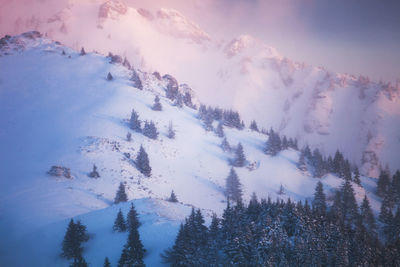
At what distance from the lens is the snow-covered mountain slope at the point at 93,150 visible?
42.4 metres

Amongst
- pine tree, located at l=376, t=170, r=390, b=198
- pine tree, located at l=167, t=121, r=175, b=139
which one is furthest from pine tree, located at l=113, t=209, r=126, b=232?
pine tree, located at l=376, t=170, r=390, b=198

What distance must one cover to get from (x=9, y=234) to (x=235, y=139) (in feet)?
234

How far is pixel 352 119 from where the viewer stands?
200 m

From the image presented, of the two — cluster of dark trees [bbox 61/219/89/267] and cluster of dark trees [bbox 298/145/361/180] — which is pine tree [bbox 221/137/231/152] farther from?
cluster of dark trees [bbox 61/219/89/267]

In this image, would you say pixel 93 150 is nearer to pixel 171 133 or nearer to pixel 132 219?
pixel 171 133

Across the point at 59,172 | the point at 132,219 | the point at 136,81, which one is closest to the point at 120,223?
the point at 132,219

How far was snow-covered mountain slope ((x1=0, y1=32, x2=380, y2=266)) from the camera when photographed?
42.4 m

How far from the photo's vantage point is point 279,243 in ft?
72.3

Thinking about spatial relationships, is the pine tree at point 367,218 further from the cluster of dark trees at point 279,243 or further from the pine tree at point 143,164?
the pine tree at point 143,164

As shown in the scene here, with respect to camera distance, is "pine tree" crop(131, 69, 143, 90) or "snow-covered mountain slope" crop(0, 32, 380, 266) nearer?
"snow-covered mountain slope" crop(0, 32, 380, 266)

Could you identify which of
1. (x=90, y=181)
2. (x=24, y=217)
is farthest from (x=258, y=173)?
(x=24, y=217)

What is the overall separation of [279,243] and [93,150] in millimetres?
49017

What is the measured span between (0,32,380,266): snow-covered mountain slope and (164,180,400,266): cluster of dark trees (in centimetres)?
1255

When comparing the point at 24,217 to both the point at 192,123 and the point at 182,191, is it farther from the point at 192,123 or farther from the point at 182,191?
the point at 192,123
